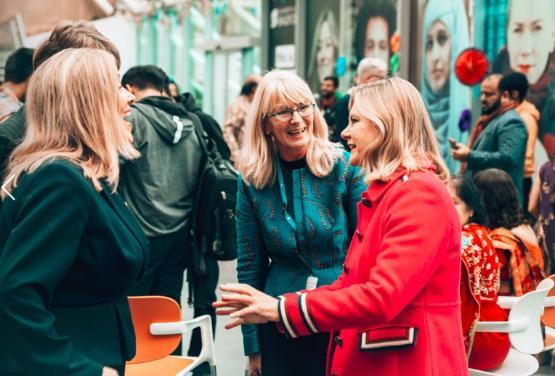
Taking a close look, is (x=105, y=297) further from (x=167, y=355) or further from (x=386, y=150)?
(x=167, y=355)

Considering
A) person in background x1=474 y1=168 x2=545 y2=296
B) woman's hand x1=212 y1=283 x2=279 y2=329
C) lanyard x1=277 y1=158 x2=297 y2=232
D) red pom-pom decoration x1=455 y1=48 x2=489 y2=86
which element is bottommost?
person in background x1=474 y1=168 x2=545 y2=296

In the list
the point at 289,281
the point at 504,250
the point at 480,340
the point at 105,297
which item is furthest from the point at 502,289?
the point at 105,297

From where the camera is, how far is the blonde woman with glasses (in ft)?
11.9

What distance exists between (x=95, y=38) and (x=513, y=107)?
512cm

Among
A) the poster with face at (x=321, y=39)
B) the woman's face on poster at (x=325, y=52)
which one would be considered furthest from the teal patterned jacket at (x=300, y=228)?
the woman's face on poster at (x=325, y=52)

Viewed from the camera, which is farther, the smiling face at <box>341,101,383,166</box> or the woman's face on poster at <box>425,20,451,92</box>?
the woman's face on poster at <box>425,20,451,92</box>

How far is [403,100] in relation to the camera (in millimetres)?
2758

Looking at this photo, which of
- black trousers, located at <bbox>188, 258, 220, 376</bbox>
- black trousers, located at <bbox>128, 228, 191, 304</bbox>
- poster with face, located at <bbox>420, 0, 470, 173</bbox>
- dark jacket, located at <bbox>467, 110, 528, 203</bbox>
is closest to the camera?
A: black trousers, located at <bbox>128, 228, 191, 304</bbox>

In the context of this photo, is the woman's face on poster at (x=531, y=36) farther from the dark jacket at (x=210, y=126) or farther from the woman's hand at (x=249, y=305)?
the woman's hand at (x=249, y=305)

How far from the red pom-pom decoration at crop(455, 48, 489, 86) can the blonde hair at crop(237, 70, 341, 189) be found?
6.20 m

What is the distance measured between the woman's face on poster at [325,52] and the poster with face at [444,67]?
3.28 meters

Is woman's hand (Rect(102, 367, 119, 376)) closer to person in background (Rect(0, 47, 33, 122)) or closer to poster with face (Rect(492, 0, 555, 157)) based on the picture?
person in background (Rect(0, 47, 33, 122))

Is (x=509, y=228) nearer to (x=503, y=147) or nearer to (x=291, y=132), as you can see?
(x=291, y=132)

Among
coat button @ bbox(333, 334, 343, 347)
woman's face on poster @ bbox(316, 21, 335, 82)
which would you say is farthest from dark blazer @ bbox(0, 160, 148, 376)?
woman's face on poster @ bbox(316, 21, 335, 82)
